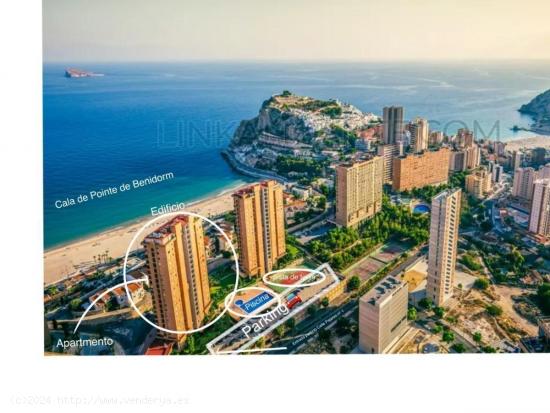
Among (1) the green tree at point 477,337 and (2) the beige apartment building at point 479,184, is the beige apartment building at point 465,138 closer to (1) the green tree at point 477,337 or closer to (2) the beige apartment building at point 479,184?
(2) the beige apartment building at point 479,184

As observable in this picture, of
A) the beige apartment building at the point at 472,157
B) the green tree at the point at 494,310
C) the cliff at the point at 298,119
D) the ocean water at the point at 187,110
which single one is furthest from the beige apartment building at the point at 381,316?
the cliff at the point at 298,119

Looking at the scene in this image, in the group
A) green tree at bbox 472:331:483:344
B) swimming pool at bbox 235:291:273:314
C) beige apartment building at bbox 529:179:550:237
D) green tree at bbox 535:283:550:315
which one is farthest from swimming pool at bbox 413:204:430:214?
swimming pool at bbox 235:291:273:314

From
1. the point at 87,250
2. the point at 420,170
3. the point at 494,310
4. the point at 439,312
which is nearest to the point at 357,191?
the point at 420,170

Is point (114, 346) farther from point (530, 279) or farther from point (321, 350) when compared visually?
point (530, 279)
